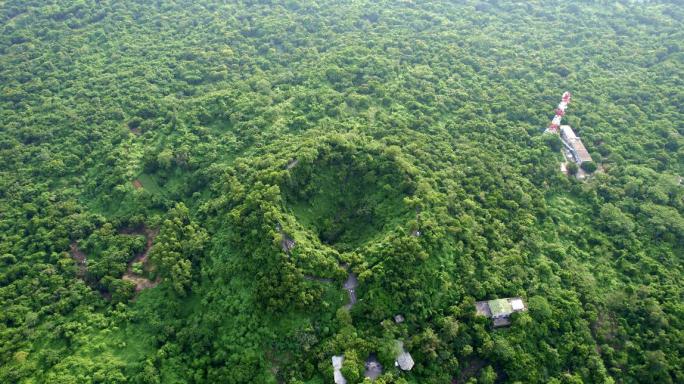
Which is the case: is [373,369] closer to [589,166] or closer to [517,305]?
[517,305]

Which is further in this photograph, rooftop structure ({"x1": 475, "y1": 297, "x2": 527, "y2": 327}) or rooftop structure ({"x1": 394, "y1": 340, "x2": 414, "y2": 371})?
rooftop structure ({"x1": 475, "y1": 297, "x2": 527, "y2": 327})

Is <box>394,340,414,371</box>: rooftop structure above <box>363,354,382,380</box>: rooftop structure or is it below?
above

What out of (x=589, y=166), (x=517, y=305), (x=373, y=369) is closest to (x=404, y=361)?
(x=373, y=369)

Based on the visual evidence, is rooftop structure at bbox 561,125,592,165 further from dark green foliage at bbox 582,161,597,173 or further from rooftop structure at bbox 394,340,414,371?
rooftop structure at bbox 394,340,414,371

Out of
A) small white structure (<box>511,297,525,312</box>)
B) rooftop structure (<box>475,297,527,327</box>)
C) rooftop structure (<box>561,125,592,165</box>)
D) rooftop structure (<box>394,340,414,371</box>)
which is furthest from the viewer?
rooftop structure (<box>561,125,592,165</box>)

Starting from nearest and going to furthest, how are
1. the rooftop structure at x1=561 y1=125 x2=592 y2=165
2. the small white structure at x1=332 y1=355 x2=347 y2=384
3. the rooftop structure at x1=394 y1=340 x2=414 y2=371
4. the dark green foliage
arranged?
the small white structure at x1=332 y1=355 x2=347 y2=384, the rooftop structure at x1=394 y1=340 x2=414 y2=371, the dark green foliage, the rooftop structure at x1=561 y1=125 x2=592 y2=165

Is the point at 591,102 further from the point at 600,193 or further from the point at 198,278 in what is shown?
the point at 198,278

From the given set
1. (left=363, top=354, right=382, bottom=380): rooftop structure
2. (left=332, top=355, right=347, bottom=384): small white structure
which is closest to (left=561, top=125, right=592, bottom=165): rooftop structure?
(left=363, top=354, right=382, bottom=380): rooftop structure
